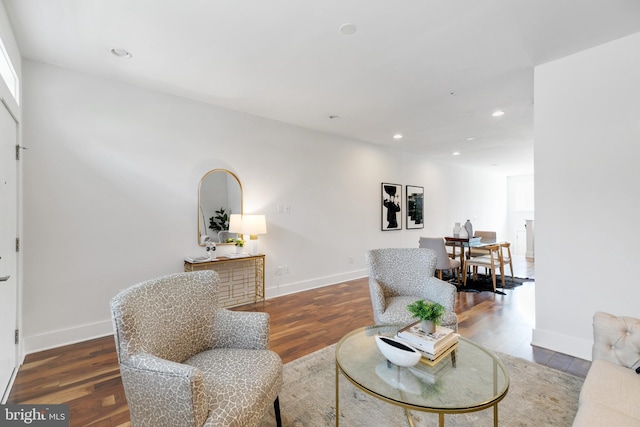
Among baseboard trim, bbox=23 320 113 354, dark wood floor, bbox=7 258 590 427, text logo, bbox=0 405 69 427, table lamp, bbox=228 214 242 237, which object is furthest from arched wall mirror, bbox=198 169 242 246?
text logo, bbox=0 405 69 427

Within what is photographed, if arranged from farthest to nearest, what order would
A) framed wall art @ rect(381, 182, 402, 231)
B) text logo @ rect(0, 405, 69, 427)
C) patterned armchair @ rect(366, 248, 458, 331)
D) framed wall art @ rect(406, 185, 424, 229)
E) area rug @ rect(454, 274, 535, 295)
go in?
framed wall art @ rect(406, 185, 424, 229) < framed wall art @ rect(381, 182, 402, 231) < area rug @ rect(454, 274, 535, 295) < patterned armchair @ rect(366, 248, 458, 331) < text logo @ rect(0, 405, 69, 427)

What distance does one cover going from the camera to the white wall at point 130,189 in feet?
9.02

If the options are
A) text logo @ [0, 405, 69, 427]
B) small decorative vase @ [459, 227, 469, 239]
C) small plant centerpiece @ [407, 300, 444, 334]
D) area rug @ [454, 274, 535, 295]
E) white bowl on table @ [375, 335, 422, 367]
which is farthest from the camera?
small decorative vase @ [459, 227, 469, 239]

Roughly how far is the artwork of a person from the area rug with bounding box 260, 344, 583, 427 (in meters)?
3.96

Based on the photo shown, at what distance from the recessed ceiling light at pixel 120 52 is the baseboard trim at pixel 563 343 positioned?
14.5 ft

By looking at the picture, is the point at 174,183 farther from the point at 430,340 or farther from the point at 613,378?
the point at 613,378

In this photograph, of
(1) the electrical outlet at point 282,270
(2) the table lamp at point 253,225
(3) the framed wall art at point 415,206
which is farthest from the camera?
(3) the framed wall art at point 415,206

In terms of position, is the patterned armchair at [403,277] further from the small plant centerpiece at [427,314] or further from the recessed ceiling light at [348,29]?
the recessed ceiling light at [348,29]

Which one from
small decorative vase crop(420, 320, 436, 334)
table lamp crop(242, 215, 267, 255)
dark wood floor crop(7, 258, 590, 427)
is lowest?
dark wood floor crop(7, 258, 590, 427)

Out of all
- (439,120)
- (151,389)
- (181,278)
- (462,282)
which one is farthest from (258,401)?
(462,282)

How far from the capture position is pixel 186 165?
11.6ft

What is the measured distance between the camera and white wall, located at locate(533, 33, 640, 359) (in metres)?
2.34

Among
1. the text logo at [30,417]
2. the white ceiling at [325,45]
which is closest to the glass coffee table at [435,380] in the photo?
the text logo at [30,417]

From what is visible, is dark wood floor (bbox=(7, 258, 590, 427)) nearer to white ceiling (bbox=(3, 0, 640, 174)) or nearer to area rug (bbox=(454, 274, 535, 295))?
area rug (bbox=(454, 274, 535, 295))
